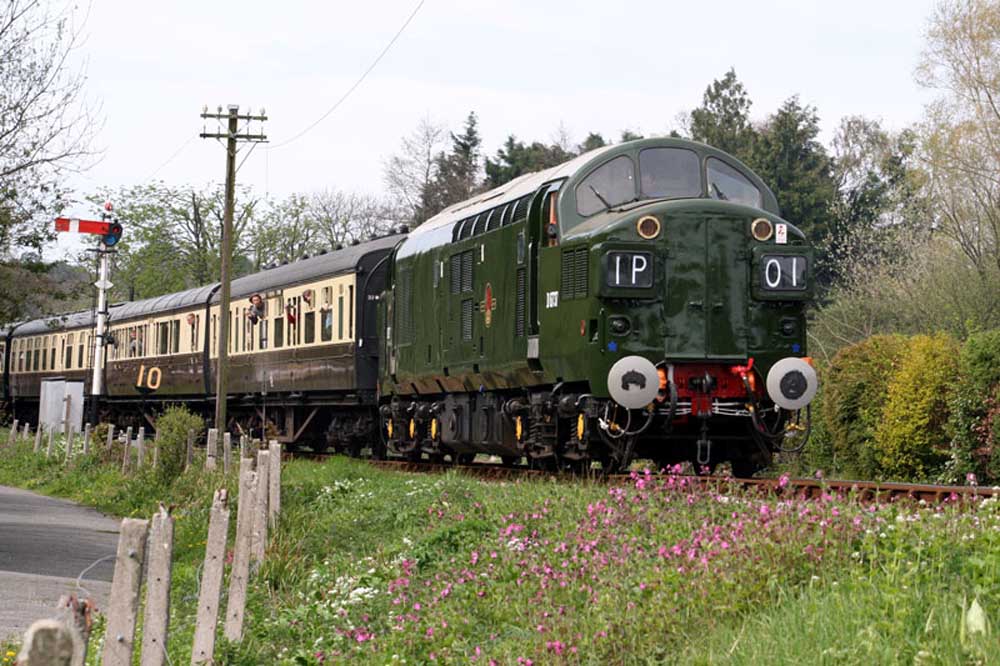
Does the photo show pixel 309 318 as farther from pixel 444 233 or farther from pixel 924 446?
pixel 924 446

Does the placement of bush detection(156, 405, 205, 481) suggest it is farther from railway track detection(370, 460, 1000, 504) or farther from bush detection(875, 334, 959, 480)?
bush detection(875, 334, 959, 480)

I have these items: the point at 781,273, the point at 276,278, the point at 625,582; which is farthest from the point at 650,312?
the point at 276,278

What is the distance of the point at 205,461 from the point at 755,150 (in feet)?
143

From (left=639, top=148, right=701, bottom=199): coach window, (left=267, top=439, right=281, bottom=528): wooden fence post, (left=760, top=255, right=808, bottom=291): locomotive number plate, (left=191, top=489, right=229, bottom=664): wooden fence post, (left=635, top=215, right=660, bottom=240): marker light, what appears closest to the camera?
(left=191, top=489, right=229, bottom=664): wooden fence post

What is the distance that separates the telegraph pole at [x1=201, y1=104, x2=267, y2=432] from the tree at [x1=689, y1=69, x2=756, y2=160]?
32.3m

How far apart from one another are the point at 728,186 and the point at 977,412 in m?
6.52

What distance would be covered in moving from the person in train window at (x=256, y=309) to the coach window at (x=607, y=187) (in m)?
17.7

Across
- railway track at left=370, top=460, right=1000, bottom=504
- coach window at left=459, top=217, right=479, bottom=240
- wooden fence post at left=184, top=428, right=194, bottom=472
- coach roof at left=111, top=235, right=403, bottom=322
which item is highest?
coach roof at left=111, top=235, right=403, bottom=322

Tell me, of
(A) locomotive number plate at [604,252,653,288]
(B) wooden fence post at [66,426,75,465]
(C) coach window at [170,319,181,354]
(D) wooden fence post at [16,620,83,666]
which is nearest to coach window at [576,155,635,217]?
(A) locomotive number plate at [604,252,653,288]

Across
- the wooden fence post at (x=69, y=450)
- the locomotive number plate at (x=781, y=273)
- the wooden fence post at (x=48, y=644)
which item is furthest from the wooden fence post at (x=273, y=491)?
the wooden fence post at (x=69, y=450)

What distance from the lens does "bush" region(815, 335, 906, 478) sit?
24.1m

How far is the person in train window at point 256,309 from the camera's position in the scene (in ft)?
110

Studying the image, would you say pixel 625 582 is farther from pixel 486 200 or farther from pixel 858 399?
pixel 858 399

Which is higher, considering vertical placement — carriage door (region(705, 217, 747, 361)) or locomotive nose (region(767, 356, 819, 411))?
carriage door (region(705, 217, 747, 361))
